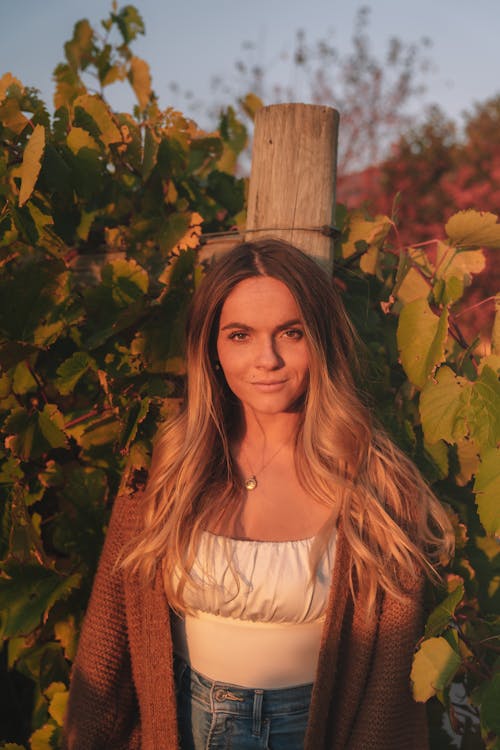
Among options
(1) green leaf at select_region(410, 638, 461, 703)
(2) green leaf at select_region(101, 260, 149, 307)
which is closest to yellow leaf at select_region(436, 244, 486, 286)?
(2) green leaf at select_region(101, 260, 149, 307)

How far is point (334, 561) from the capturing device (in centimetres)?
175

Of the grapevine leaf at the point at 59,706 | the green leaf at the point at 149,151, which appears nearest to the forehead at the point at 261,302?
the green leaf at the point at 149,151

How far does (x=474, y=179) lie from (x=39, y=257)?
9140 mm

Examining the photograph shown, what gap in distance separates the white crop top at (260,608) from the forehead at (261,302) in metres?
0.54

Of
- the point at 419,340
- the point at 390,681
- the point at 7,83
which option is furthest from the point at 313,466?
the point at 7,83

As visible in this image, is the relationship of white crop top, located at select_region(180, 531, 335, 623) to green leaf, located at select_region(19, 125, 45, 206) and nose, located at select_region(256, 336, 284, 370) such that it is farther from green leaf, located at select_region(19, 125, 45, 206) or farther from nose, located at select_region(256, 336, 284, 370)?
green leaf, located at select_region(19, 125, 45, 206)

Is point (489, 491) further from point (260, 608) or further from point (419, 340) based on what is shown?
point (260, 608)

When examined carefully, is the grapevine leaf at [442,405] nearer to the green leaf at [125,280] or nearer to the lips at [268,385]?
the lips at [268,385]

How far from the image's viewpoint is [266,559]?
5.66 feet

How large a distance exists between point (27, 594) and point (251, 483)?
644 millimetres

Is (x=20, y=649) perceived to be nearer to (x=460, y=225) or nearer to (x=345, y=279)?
(x=345, y=279)

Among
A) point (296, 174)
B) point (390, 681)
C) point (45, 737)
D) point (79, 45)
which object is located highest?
point (79, 45)

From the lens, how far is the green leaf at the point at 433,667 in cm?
149

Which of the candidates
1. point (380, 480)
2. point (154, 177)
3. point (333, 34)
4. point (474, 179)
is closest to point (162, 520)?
point (380, 480)
